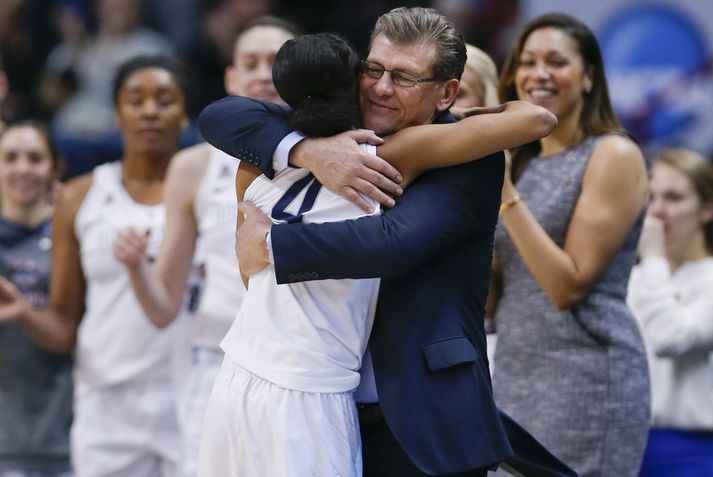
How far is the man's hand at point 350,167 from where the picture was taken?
2.88 metres

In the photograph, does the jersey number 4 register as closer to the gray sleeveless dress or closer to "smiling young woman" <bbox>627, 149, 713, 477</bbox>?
the gray sleeveless dress

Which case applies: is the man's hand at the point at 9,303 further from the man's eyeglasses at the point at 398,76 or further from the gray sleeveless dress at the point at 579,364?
the man's eyeglasses at the point at 398,76

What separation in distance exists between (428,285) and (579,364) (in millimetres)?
1054

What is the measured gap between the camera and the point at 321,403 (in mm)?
2887

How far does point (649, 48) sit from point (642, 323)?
4012 millimetres

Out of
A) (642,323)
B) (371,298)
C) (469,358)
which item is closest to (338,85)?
(371,298)

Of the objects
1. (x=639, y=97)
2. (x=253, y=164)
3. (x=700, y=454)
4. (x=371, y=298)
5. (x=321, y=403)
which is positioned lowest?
(x=700, y=454)

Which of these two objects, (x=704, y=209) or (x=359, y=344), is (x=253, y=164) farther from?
(x=704, y=209)

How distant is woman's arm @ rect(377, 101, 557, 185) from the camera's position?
2936 mm

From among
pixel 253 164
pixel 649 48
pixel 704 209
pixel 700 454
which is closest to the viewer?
pixel 253 164

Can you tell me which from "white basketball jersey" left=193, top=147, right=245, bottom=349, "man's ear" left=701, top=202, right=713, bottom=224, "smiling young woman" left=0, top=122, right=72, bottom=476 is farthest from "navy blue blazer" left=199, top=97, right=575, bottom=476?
"smiling young woman" left=0, top=122, right=72, bottom=476

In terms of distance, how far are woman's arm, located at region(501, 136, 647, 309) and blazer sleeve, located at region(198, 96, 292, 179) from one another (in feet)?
2.95

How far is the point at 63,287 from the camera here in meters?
5.16

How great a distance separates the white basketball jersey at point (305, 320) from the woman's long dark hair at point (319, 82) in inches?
4.0
